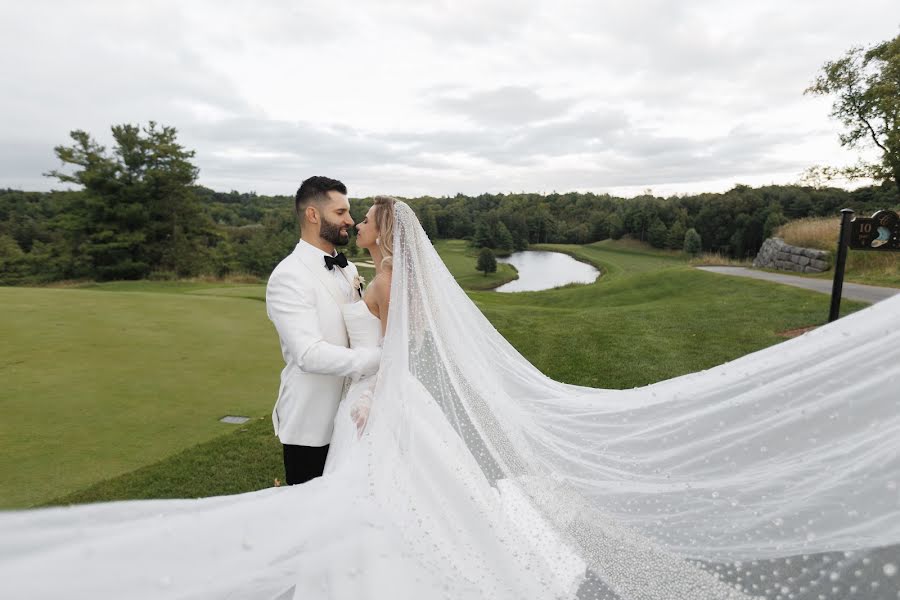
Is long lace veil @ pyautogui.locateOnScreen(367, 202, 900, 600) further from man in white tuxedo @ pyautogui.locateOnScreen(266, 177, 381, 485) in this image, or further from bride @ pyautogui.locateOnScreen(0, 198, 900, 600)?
man in white tuxedo @ pyautogui.locateOnScreen(266, 177, 381, 485)

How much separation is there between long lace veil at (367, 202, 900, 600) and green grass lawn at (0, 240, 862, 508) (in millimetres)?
2197

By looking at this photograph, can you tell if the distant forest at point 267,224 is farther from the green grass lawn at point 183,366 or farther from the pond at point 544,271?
the pond at point 544,271

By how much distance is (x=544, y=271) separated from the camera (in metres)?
52.7

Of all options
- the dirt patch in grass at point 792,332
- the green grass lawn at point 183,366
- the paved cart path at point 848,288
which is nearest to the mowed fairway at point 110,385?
the green grass lawn at point 183,366

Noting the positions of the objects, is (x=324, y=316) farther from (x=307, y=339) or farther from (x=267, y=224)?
(x=267, y=224)

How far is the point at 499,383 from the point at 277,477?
2.17m

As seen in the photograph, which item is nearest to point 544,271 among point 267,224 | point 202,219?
point 202,219

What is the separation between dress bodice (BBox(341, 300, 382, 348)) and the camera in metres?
2.64

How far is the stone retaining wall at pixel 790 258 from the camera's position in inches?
665

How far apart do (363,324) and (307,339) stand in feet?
1.12

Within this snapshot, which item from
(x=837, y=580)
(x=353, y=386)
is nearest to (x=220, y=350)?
(x=353, y=386)

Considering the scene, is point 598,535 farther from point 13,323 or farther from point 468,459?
point 13,323

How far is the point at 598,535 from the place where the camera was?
2.24m

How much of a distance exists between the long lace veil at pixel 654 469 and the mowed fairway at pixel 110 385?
2.81 metres
